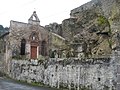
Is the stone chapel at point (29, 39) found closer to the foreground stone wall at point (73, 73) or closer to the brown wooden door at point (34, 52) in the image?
the brown wooden door at point (34, 52)

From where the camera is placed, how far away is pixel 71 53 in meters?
29.6

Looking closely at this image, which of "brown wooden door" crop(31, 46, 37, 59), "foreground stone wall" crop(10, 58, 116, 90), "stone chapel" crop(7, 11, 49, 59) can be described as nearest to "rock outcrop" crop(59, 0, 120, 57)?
"foreground stone wall" crop(10, 58, 116, 90)

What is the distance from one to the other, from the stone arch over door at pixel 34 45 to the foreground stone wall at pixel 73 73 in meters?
8.76

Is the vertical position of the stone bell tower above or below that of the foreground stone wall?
above

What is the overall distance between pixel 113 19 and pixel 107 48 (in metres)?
2.85

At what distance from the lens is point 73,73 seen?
23688 millimetres

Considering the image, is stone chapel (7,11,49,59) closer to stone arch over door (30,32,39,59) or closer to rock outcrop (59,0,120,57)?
stone arch over door (30,32,39,59)

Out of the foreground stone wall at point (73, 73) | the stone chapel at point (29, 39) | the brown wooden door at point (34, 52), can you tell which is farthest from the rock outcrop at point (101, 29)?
the brown wooden door at point (34, 52)

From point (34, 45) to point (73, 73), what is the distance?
19.5m

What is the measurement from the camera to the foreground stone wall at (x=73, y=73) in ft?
65.9

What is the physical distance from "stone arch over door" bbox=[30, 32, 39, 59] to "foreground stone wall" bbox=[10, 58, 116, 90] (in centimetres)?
876

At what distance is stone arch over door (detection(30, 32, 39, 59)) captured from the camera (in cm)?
4166

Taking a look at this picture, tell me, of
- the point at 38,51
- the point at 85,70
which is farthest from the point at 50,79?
the point at 38,51

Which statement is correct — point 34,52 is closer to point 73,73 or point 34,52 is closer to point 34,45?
point 34,45
